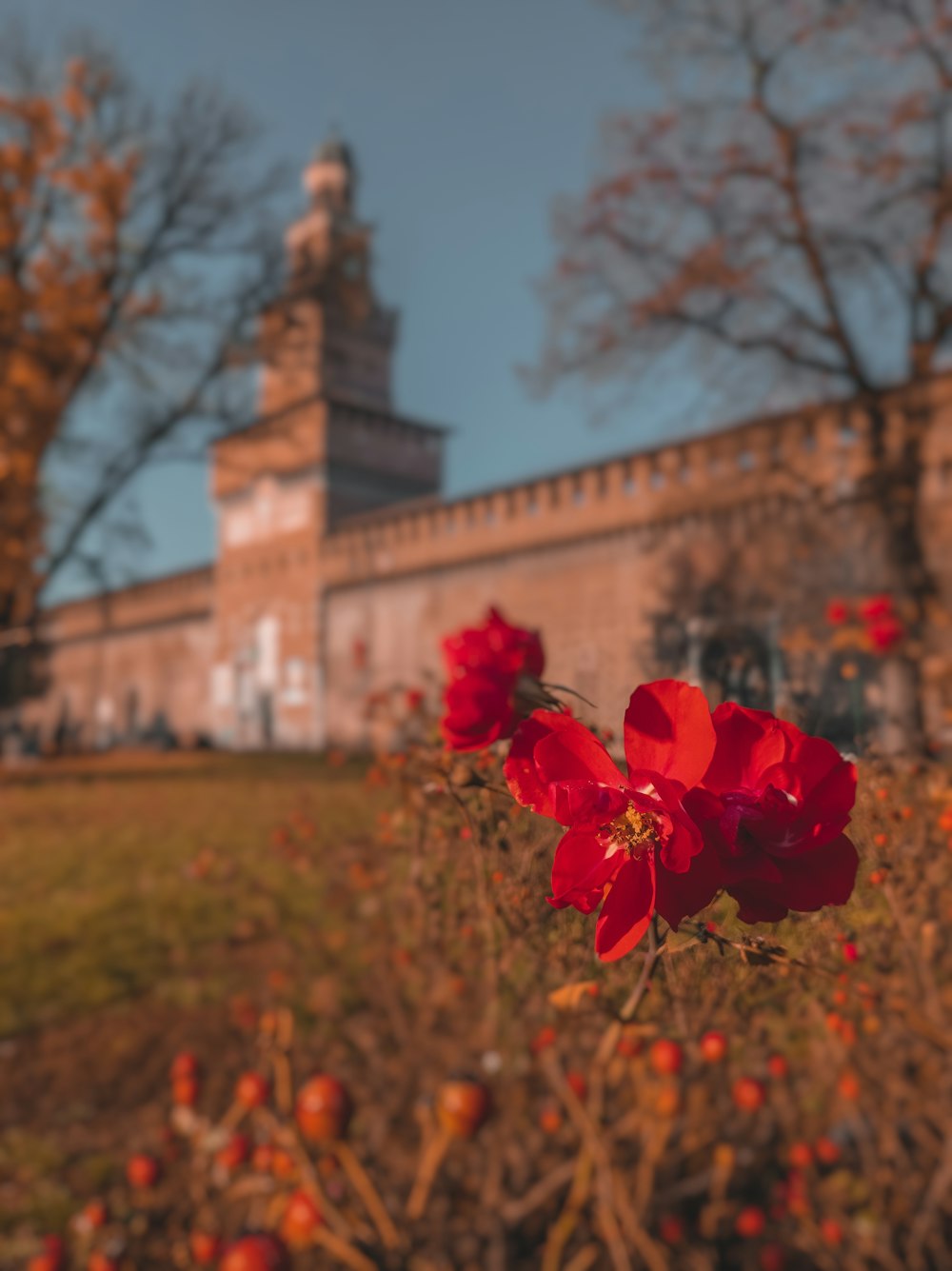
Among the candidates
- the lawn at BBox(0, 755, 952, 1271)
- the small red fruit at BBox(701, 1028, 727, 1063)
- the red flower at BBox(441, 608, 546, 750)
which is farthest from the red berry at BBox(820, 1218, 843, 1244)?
the red flower at BBox(441, 608, 546, 750)

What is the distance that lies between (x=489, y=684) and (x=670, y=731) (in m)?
0.28

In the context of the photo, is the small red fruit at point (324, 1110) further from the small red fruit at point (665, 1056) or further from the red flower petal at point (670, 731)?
the red flower petal at point (670, 731)

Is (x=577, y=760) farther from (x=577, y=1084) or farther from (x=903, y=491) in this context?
(x=903, y=491)

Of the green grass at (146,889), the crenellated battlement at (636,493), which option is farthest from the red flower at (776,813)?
the crenellated battlement at (636,493)

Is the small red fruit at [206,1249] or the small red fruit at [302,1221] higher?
the small red fruit at [302,1221]

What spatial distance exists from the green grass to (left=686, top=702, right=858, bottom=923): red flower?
2.95m

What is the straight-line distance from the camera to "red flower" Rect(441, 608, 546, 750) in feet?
2.77

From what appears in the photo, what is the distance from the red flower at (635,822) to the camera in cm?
60

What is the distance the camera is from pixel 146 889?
5.36 m

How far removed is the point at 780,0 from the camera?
766 cm

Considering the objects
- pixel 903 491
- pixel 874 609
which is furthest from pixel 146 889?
pixel 903 491

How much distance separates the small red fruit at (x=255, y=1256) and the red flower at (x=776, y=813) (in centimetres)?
154

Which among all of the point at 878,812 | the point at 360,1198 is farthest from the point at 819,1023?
the point at 360,1198

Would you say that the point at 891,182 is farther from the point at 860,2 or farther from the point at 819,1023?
the point at 819,1023
